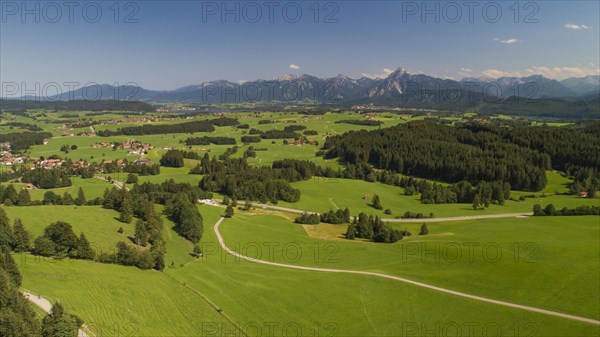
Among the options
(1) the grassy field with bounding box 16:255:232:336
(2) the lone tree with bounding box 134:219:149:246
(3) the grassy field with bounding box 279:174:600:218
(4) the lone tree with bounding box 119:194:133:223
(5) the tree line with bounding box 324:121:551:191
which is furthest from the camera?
(5) the tree line with bounding box 324:121:551:191

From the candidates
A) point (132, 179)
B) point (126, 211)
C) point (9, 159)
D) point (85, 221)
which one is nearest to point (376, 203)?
point (126, 211)

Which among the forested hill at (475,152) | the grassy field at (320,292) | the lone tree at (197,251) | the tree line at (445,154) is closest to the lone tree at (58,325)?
the grassy field at (320,292)

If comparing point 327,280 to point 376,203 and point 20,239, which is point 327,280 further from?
point 376,203

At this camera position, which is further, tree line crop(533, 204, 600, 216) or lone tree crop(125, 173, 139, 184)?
lone tree crop(125, 173, 139, 184)

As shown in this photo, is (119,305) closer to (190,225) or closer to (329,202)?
(190,225)

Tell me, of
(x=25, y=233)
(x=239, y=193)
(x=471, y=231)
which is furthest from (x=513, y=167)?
(x=25, y=233)

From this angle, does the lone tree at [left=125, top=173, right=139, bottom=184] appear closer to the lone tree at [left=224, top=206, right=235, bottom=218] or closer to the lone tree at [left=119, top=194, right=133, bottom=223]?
the lone tree at [left=119, top=194, right=133, bottom=223]

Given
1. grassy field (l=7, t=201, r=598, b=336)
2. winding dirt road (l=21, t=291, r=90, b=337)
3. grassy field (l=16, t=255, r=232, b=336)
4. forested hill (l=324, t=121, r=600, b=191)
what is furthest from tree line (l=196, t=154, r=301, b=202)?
winding dirt road (l=21, t=291, r=90, b=337)

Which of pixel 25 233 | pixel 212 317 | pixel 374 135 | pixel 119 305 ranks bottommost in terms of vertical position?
pixel 212 317
